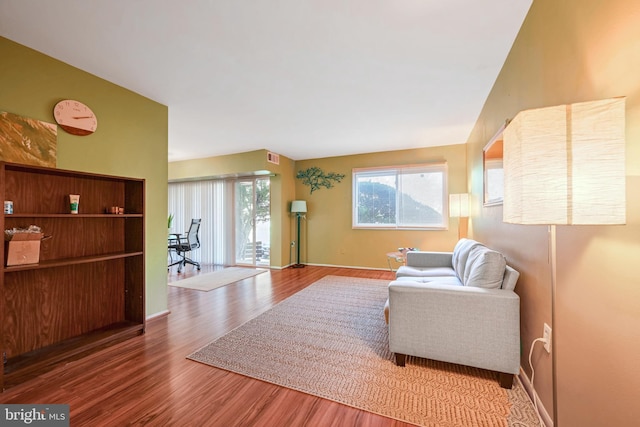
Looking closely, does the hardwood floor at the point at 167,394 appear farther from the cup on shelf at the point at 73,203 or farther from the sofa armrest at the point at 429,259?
the sofa armrest at the point at 429,259

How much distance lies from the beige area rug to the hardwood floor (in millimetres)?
1721

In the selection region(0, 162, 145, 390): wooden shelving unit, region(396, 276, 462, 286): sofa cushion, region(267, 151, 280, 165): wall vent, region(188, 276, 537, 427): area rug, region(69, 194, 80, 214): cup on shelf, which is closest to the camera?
region(188, 276, 537, 427): area rug

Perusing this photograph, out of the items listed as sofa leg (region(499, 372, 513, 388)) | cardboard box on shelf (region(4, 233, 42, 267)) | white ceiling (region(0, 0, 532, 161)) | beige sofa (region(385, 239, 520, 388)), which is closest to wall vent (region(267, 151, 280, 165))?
→ white ceiling (region(0, 0, 532, 161))

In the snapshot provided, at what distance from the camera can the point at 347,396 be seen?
5.16ft

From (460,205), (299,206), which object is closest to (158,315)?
(299,206)

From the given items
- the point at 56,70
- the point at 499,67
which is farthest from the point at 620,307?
the point at 56,70

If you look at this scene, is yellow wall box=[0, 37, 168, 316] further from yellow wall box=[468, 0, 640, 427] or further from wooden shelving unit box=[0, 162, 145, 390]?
yellow wall box=[468, 0, 640, 427]

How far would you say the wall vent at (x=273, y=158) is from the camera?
5.00m

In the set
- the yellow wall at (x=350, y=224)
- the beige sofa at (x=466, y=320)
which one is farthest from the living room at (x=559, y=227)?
the yellow wall at (x=350, y=224)

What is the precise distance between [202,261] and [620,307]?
6658mm

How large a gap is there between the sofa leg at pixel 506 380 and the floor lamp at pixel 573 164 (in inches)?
→ 54.1

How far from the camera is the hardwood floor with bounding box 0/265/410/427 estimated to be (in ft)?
4.61

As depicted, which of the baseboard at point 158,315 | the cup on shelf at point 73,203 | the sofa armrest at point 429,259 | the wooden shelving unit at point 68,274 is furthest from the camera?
the sofa armrest at point 429,259

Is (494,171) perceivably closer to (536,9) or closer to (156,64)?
(536,9)
